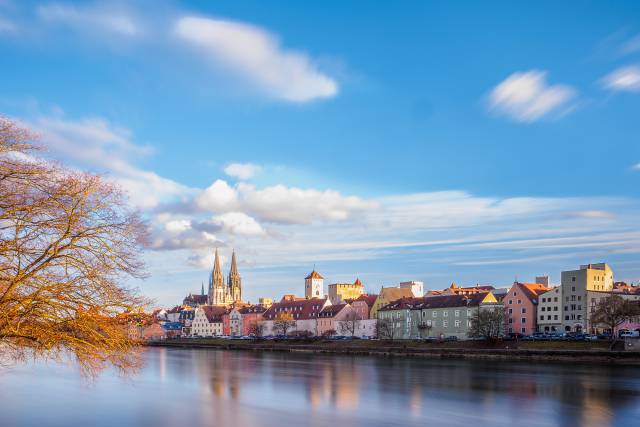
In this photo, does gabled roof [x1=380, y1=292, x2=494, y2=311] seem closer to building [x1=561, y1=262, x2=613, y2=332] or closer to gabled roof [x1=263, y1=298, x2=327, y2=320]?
building [x1=561, y1=262, x2=613, y2=332]

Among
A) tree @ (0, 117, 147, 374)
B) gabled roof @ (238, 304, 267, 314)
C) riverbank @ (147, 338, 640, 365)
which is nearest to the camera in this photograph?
tree @ (0, 117, 147, 374)

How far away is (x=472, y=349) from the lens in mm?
73875

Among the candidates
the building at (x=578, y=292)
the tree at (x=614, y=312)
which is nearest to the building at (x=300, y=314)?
the building at (x=578, y=292)

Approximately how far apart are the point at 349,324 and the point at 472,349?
135 ft

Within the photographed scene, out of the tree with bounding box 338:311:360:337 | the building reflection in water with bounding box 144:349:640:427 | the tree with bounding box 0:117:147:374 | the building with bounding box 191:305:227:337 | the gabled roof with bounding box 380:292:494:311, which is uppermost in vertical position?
the tree with bounding box 0:117:147:374

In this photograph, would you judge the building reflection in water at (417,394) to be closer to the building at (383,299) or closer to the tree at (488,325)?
the tree at (488,325)

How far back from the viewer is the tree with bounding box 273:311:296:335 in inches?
4870

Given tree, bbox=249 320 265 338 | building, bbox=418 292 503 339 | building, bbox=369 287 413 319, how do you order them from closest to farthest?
1. building, bbox=418 292 503 339
2. building, bbox=369 287 413 319
3. tree, bbox=249 320 265 338

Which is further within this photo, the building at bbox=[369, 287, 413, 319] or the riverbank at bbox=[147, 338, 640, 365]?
the building at bbox=[369, 287, 413, 319]

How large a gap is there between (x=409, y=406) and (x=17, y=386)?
858 inches

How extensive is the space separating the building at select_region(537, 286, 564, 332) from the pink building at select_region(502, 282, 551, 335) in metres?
0.99

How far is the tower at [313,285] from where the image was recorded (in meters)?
184

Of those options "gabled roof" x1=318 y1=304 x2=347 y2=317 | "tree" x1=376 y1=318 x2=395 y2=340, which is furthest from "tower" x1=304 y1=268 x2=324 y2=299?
"tree" x1=376 y1=318 x2=395 y2=340

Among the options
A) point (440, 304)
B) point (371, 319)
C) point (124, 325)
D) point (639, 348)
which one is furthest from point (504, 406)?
point (371, 319)
